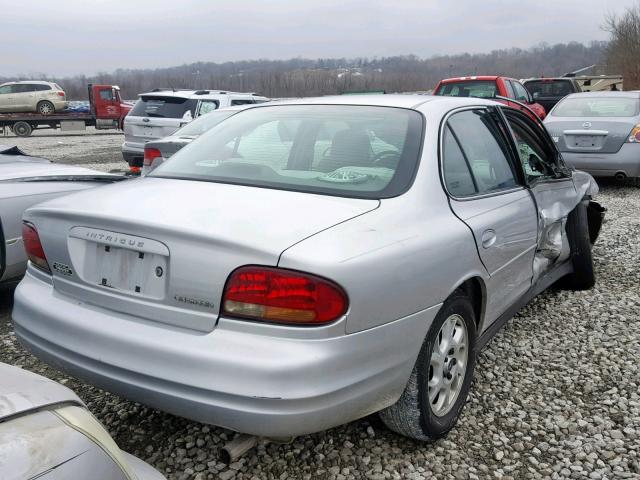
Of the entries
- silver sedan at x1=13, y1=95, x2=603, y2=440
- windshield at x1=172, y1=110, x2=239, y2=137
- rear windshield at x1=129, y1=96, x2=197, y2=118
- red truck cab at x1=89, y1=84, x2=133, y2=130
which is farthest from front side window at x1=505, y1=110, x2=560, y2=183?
red truck cab at x1=89, y1=84, x2=133, y2=130

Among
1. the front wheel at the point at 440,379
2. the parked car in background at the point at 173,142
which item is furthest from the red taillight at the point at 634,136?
the front wheel at the point at 440,379

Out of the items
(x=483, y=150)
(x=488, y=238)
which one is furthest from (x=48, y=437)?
(x=483, y=150)

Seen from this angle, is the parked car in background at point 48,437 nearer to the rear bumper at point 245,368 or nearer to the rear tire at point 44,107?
the rear bumper at point 245,368

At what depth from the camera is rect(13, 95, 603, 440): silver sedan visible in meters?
1.85

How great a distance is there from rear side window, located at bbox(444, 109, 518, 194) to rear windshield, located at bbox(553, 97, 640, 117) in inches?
267

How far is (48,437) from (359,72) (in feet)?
185

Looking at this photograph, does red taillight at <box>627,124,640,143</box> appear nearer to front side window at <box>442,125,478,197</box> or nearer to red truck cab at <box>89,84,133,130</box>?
front side window at <box>442,125,478,197</box>

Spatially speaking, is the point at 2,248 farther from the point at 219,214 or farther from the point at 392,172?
the point at 392,172

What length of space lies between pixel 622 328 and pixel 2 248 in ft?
13.6

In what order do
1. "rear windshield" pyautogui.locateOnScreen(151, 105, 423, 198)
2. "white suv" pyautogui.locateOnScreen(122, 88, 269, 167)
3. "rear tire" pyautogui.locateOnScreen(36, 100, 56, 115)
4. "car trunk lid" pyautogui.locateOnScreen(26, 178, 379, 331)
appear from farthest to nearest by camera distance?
"rear tire" pyautogui.locateOnScreen(36, 100, 56, 115) → "white suv" pyautogui.locateOnScreen(122, 88, 269, 167) → "rear windshield" pyautogui.locateOnScreen(151, 105, 423, 198) → "car trunk lid" pyautogui.locateOnScreen(26, 178, 379, 331)

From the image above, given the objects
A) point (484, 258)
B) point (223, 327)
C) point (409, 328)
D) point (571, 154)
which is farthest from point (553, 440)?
point (571, 154)

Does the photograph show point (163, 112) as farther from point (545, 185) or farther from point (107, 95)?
point (107, 95)

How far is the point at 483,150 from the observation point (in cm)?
309

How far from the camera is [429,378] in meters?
2.45
